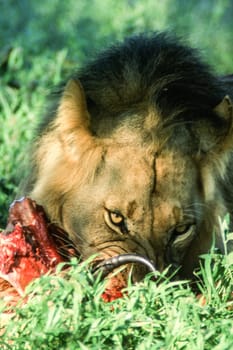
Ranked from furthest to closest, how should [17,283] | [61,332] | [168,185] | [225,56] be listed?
[225,56], [168,185], [17,283], [61,332]

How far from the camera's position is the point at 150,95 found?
6082 millimetres

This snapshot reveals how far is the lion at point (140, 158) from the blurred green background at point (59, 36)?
176 cm

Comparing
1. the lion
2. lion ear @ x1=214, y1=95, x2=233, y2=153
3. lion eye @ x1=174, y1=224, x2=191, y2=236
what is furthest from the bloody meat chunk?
lion ear @ x1=214, y1=95, x2=233, y2=153

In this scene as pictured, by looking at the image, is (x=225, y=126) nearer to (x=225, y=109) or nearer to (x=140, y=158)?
(x=225, y=109)

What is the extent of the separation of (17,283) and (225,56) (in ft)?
21.1

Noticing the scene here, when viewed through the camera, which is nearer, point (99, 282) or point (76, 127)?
point (99, 282)

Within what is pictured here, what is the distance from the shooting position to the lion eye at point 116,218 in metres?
5.80

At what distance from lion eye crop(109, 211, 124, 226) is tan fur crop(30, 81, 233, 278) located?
2cm

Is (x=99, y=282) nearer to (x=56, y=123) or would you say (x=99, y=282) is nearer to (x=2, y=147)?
(x=56, y=123)

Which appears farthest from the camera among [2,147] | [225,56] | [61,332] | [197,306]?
[225,56]

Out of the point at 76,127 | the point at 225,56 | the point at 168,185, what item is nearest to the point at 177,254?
the point at 168,185

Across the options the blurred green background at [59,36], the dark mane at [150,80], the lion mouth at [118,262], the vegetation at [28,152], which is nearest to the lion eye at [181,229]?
the vegetation at [28,152]

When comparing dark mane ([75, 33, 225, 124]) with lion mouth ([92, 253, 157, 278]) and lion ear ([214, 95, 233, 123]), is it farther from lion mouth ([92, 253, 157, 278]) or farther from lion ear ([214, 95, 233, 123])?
lion mouth ([92, 253, 157, 278])

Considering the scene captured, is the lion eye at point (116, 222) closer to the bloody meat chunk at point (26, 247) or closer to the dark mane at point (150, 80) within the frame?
the bloody meat chunk at point (26, 247)
